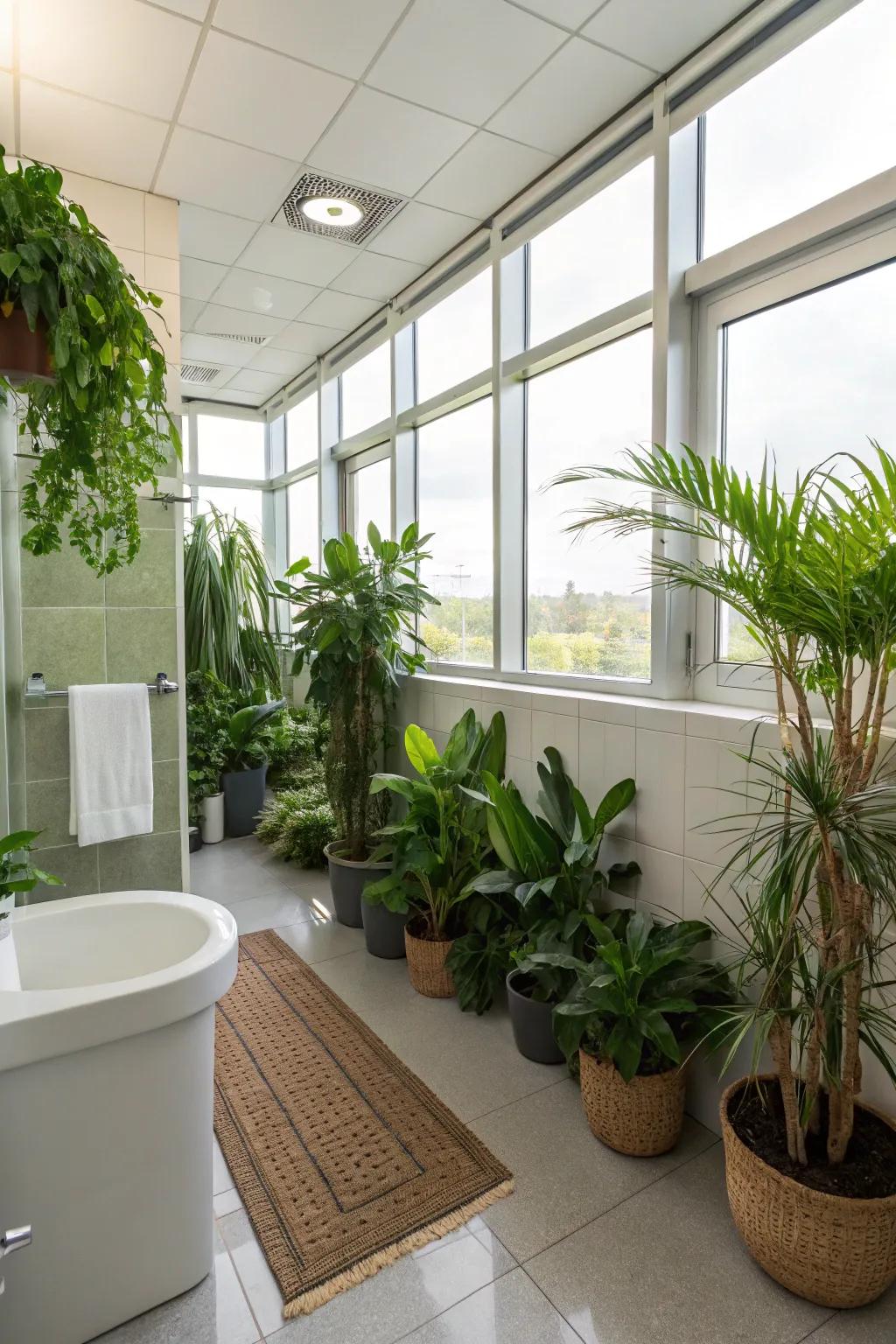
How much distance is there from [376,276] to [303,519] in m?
1.94

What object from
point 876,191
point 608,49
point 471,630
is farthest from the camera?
point 471,630

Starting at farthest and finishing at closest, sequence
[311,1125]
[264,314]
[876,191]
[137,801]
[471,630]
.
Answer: [264,314]
[471,630]
[137,801]
[311,1125]
[876,191]

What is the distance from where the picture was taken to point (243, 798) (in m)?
4.35

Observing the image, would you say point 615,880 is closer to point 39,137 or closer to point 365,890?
point 365,890

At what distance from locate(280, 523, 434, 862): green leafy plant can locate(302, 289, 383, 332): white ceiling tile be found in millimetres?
1320

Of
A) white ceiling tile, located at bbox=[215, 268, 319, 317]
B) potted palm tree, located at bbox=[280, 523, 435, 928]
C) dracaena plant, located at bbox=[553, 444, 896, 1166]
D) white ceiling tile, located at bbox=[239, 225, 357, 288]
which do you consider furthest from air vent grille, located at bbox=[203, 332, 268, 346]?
dracaena plant, located at bbox=[553, 444, 896, 1166]

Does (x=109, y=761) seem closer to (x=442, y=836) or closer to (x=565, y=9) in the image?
(x=442, y=836)

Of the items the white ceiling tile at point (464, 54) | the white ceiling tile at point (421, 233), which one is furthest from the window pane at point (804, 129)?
the white ceiling tile at point (421, 233)

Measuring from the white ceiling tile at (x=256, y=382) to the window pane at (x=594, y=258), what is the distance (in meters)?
2.44

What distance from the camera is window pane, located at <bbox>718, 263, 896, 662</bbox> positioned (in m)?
1.76

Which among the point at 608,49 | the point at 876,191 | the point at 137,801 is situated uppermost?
the point at 608,49

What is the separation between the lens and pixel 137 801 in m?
2.65

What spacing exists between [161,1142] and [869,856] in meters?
1.36

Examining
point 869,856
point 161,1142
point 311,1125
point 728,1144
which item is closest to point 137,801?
point 311,1125
